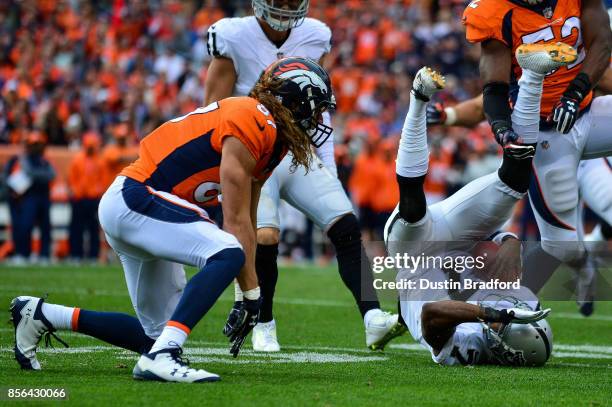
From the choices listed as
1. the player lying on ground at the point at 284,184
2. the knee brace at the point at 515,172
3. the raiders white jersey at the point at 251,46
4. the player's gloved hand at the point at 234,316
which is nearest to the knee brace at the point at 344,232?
the player lying on ground at the point at 284,184

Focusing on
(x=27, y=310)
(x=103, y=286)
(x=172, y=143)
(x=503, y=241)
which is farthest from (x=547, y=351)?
(x=103, y=286)

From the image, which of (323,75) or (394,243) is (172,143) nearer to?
(323,75)

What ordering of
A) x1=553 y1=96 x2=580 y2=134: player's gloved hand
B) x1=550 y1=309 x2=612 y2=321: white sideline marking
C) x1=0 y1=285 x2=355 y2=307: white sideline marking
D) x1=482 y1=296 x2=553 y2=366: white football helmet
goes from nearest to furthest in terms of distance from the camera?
x1=482 y1=296 x2=553 y2=366: white football helmet
x1=553 y1=96 x2=580 y2=134: player's gloved hand
x1=550 y1=309 x2=612 y2=321: white sideline marking
x1=0 y1=285 x2=355 y2=307: white sideline marking

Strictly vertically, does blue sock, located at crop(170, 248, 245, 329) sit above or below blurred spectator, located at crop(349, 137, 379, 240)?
above

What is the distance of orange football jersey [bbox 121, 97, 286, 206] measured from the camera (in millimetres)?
4172

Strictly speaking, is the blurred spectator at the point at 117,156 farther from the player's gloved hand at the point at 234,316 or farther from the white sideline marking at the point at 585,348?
the player's gloved hand at the point at 234,316

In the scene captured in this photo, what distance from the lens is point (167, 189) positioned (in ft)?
14.2

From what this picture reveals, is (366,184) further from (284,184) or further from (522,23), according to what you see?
(522,23)

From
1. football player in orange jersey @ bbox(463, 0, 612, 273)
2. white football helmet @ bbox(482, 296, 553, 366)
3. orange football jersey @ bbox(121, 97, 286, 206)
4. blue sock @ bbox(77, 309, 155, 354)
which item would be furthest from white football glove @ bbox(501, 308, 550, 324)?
blue sock @ bbox(77, 309, 155, 354)

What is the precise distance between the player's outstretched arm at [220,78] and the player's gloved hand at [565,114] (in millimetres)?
1816

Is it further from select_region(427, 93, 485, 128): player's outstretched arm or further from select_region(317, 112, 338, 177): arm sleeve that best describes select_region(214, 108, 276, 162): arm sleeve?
select_region(427, 93, 485, 128): player's outstretched arm

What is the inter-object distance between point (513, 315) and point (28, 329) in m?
2.12

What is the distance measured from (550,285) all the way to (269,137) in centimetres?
380

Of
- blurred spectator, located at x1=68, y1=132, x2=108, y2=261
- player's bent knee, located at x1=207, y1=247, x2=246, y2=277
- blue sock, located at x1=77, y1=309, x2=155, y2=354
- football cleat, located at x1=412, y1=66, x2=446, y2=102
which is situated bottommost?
blurred spectator, located at x1=68, y1=132, x2=108, y2=261
